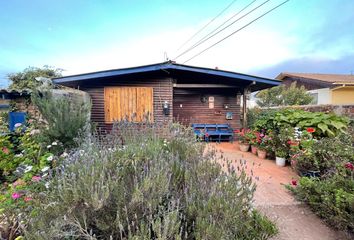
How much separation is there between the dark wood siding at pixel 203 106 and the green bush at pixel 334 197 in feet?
19.8

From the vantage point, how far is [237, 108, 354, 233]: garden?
8.14 feet

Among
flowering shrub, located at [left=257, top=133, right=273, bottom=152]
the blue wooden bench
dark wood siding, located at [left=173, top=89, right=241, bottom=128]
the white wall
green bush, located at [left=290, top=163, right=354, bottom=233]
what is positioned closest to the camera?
green bush, located at [left=290, top=163, right=354, bottom=233]

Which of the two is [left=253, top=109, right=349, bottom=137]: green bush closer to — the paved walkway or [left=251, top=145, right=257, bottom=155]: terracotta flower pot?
[left=251, top=145, right=257, bottom=155]: terracotta flower pot

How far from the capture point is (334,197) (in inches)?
98.9

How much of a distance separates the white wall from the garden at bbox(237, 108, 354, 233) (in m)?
11.5

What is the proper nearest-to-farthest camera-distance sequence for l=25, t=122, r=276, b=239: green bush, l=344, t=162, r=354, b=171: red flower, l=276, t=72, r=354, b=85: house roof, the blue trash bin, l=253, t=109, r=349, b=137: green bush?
1. l=25, t=122, r=276, b=239: green bush
2. l=344, t=162, r=354, b=171: red flower
3. l=253, t=109, r=349, b=137: green bush
4. the blue trash bin
5. l=276, t=72, r=354, b=85: house roof

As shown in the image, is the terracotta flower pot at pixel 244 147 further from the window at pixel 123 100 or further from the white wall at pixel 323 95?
the white wall at pixel 323 95

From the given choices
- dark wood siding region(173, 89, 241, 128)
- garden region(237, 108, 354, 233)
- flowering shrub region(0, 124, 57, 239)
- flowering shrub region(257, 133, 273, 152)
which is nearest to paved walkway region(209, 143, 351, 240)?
garden region(237, 108, 354, 233)

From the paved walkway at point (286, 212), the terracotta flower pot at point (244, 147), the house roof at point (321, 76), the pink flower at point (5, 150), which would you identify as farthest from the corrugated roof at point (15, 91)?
the house roof at point (321, 76)

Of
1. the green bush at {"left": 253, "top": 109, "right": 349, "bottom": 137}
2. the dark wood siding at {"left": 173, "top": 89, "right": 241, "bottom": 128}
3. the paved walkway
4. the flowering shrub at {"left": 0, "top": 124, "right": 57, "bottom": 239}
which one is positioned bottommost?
the paved walkway

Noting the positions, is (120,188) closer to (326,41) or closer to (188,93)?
(188,93)

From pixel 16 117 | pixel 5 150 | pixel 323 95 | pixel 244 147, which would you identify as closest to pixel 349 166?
pixel 244 147

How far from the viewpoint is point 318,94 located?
15859 millimetres

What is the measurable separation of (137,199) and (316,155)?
370cm
